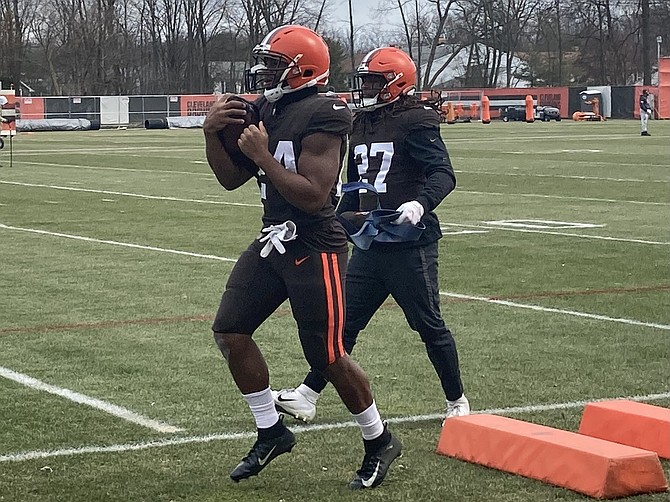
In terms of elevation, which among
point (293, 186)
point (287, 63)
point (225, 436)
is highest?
point (287, 63)

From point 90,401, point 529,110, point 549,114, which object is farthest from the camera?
point 549,114

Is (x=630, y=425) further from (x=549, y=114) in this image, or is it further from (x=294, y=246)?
(x=549, y=114)

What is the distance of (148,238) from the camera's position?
1474cm

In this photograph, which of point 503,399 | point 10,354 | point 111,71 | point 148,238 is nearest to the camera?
point 503,399

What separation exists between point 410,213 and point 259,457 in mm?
1281

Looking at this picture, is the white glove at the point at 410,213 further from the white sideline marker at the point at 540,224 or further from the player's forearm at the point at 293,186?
the white sideline marker at the point at 540,224

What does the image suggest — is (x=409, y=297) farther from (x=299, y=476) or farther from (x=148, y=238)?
(x=148, y=238)

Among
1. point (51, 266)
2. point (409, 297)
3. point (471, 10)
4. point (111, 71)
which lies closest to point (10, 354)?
point (409, 297)

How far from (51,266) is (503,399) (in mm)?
6525

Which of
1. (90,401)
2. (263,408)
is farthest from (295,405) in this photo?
(90,401)

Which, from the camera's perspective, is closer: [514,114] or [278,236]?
[278,236]

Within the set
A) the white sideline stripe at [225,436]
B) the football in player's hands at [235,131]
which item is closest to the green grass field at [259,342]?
the white sideline stripe at [225,436]

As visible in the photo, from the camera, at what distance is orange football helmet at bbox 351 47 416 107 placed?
21.0 ft

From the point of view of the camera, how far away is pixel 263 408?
5.36m
